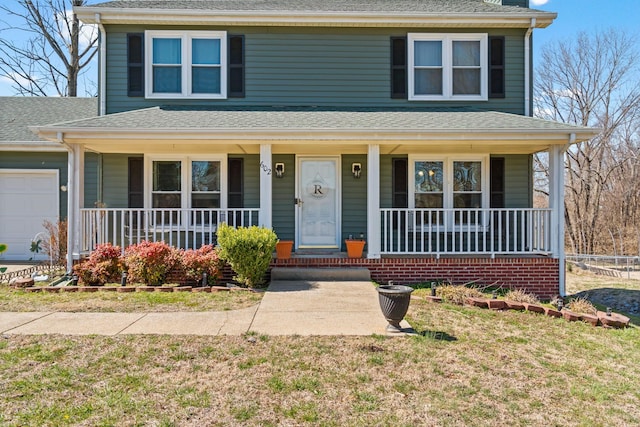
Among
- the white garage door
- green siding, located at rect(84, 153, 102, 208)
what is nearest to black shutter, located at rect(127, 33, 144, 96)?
green siding, located at rect(84, 153, 102, 208)

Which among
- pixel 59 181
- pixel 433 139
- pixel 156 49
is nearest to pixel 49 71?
pixel 59 181

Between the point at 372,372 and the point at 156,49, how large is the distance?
29.4 ft

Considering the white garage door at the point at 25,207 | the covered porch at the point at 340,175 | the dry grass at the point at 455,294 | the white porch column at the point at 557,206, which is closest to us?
the dry grass at the point at 455,294

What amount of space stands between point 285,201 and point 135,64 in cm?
466

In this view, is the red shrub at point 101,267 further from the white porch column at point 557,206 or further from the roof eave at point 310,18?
the white porch column at point 557,206

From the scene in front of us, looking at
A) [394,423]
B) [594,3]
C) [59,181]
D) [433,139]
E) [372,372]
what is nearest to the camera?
[394,423]

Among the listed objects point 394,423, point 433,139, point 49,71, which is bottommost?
point 394,423

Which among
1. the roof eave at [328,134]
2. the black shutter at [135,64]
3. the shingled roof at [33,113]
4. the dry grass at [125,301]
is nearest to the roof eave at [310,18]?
the black shutter at [135,64]

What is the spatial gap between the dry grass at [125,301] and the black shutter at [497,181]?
617 centimetres

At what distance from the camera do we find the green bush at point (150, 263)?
24.7ft

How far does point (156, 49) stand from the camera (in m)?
9.88

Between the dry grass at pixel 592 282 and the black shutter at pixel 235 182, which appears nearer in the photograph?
Result: the black shutter at pixel 235 182

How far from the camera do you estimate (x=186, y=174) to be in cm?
992

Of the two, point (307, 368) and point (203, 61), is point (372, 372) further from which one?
point (203, 61)
